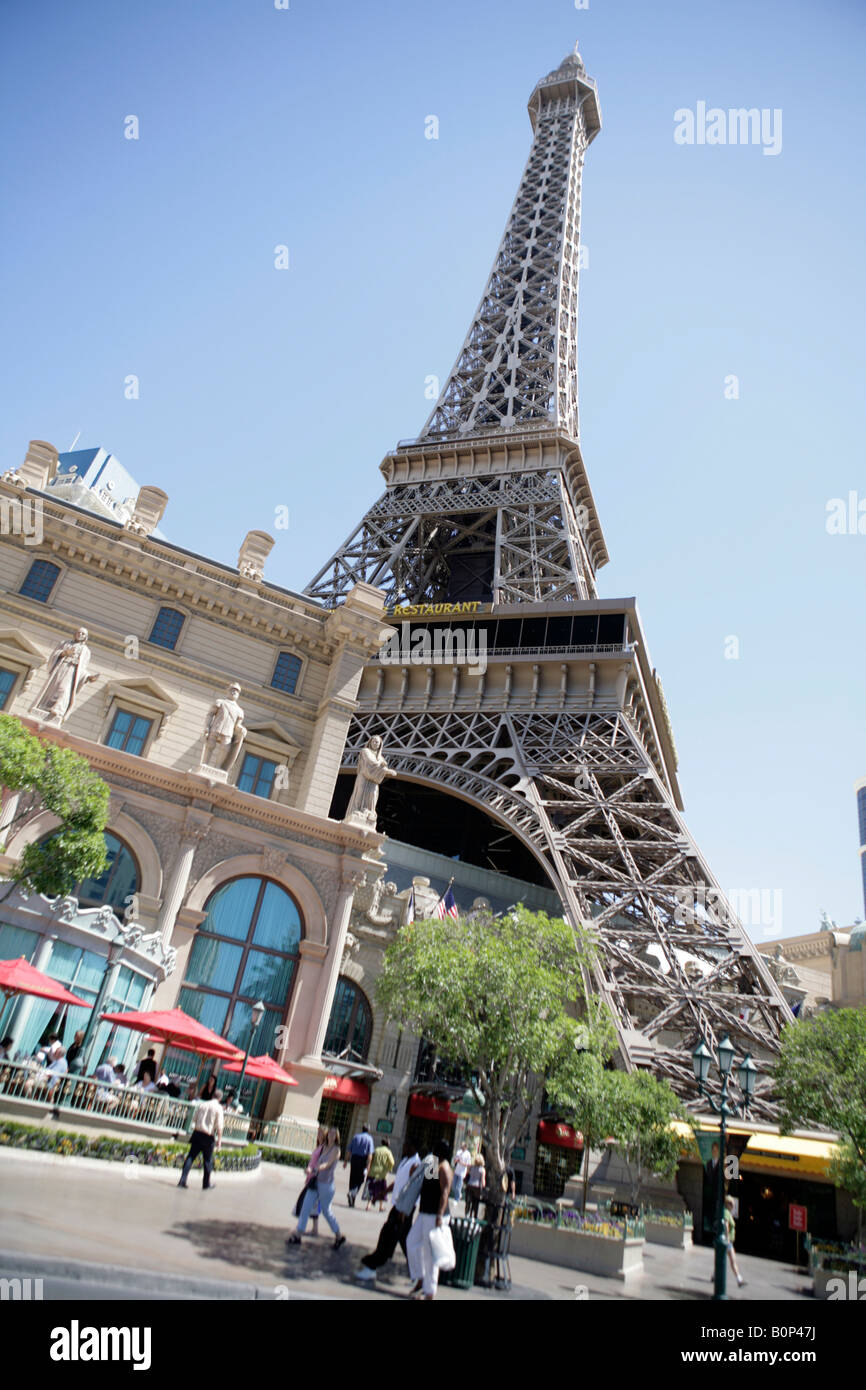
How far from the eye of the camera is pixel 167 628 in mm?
29578

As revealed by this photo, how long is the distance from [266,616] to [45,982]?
16.0 meters

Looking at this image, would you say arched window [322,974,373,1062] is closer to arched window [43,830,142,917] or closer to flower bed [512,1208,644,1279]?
arched window [43,830,142,917]

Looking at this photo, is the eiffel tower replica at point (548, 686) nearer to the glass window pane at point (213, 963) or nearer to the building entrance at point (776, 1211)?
the building entrance at point (776, 1211)

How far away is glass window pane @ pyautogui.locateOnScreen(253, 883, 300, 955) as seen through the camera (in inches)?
1012

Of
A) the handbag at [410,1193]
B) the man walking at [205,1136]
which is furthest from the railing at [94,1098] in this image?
the handbag at [410,1193]

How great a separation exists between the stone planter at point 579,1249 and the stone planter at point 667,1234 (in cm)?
810

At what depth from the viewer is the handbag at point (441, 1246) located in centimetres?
972

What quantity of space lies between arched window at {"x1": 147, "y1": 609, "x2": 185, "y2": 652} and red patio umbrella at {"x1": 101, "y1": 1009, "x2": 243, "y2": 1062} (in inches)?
539

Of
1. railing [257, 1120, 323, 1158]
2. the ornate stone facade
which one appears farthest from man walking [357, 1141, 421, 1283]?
railing [257, 1120, 323, 1158]

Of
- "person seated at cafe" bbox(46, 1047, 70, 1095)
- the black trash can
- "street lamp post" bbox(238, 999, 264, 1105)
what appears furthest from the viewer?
"street lamp post" bbox(238, 999, 264, 1105)

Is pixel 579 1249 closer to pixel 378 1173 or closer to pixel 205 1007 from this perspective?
pixel 378 1173

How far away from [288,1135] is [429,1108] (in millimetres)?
11944
